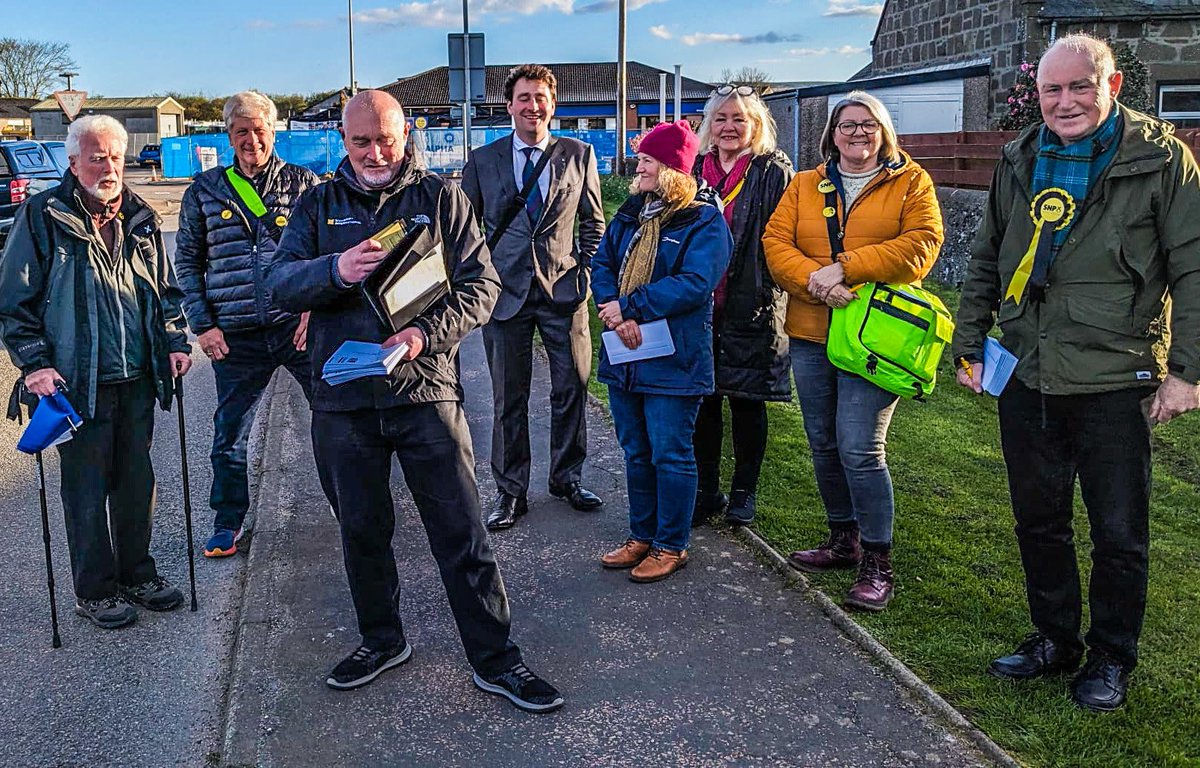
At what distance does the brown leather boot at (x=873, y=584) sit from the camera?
4.37 metres

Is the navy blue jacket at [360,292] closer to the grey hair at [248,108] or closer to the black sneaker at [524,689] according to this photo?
the black sneaker at [524,689]

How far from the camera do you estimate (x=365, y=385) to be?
11.7 feet

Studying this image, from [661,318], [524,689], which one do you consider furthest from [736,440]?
[524,689]

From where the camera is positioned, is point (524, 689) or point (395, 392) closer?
point (395, 392)

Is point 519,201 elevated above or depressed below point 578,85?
below

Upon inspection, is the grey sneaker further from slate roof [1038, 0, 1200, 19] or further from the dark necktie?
slate roof [1038, 0, 1200, 19]

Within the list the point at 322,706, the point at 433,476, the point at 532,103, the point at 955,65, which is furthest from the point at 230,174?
the point at 955,65

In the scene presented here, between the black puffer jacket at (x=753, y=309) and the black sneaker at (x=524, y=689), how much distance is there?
1945mm

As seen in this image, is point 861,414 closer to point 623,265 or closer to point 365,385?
point 623,265

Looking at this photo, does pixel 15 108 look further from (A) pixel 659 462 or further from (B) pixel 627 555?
(A) pixel 659 462

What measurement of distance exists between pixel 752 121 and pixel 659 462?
1735mm

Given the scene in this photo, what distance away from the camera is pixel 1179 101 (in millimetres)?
15133

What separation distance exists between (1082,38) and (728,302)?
2.02 meters

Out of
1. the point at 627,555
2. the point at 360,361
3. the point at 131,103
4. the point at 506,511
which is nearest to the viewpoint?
the point at 360,361
